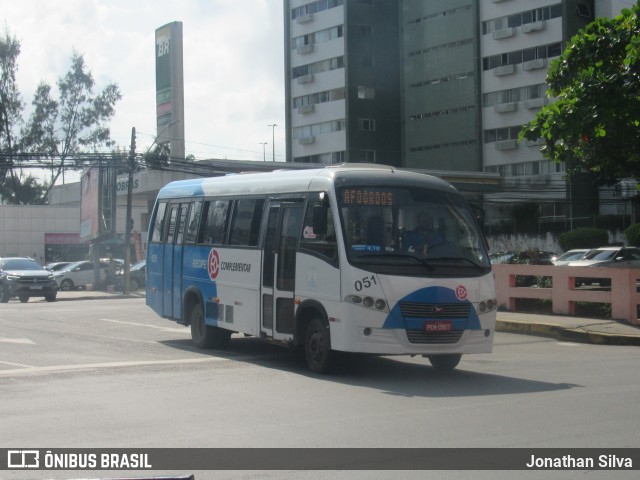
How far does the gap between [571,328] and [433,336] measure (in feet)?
21.6

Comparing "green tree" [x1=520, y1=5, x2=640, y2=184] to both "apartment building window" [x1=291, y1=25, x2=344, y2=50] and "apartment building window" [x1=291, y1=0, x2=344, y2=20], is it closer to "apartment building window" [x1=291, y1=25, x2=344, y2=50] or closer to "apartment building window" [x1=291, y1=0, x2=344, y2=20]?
"apartment building window" [x1=291, y1=25, x2=344, y2=50]

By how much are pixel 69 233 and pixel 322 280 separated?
187 ft

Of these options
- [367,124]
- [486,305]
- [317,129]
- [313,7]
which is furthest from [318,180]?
[313,7]

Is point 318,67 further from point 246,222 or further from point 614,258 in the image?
point 246,222

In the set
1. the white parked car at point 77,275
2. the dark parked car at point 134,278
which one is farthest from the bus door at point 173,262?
the white parked car at point 77,275

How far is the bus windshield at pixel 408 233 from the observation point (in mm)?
12711

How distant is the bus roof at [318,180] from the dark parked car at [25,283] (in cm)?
2113

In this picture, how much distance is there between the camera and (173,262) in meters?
17.9

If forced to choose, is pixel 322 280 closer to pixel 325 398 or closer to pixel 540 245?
pixel 325 398

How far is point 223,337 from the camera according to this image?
16625 millimetres

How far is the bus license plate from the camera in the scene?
1263 cm

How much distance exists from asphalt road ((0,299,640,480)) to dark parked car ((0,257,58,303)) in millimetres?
18943

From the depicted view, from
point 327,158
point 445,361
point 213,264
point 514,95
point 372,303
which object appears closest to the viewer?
point 372,303

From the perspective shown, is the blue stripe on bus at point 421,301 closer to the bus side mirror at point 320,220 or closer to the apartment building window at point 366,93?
the bus side mirror at point 320,220
